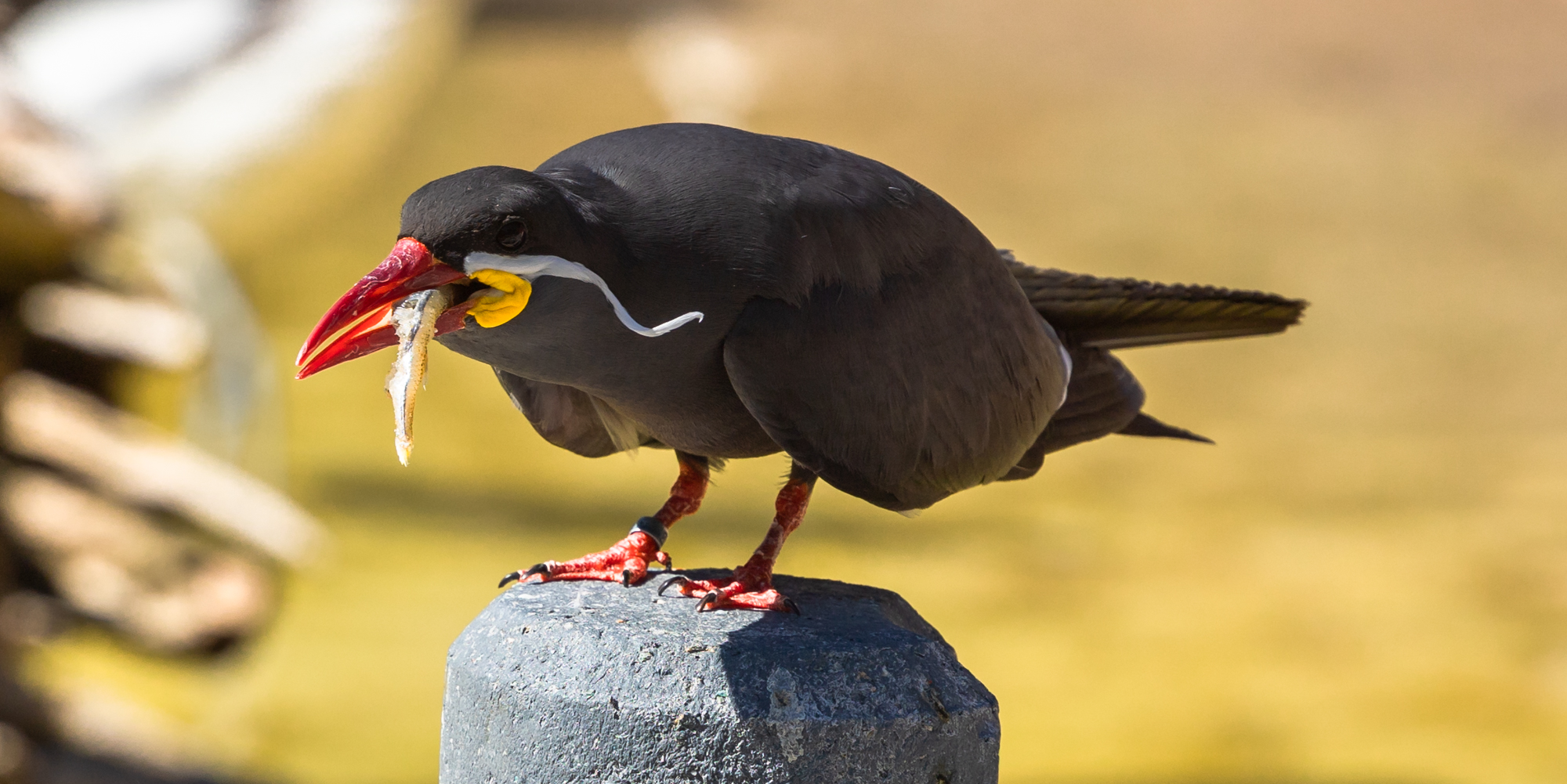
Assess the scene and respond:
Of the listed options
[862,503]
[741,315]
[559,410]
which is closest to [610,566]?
[559,410]

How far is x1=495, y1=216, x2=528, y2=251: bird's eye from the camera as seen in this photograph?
8.98ft

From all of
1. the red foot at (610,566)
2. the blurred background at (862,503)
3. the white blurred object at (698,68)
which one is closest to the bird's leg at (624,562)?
the red foot at (610,566)

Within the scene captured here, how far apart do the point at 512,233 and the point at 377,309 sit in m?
0.28

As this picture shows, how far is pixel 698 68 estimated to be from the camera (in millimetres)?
18391

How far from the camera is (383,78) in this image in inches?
461

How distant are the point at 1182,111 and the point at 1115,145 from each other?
3.06 feet

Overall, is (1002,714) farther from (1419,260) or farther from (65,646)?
(1419,260)

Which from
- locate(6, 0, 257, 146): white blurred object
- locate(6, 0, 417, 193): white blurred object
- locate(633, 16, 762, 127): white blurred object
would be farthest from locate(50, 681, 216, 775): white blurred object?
locate(633, 16, 762, 127): white blurred object

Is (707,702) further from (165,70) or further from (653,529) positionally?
(165,70)

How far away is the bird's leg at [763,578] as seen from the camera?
131 inches

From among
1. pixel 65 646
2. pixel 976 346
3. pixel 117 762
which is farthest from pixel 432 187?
pixel 65 646

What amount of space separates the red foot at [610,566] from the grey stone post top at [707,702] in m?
0.25

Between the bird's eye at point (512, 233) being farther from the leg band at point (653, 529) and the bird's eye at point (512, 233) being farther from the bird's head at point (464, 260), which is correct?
the leg band at point (653, 529)

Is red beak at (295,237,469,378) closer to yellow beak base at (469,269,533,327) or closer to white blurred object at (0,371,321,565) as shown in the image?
yellow beak base at (469,269,533,327)
